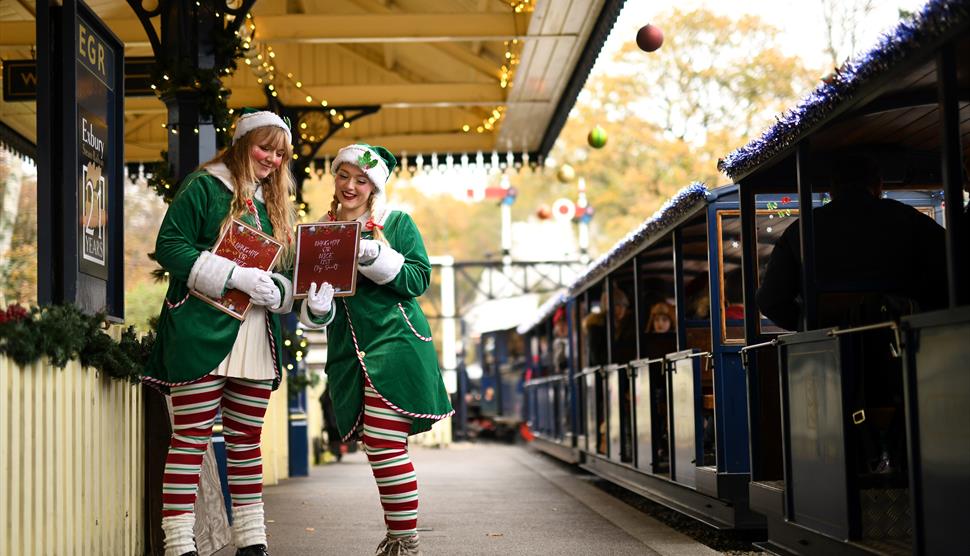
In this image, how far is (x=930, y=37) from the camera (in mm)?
4082

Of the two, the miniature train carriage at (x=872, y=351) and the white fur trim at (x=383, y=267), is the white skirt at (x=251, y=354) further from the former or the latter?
the miniature train carriage at (x=872, y=351)

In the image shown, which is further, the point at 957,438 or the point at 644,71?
the point at 644,71

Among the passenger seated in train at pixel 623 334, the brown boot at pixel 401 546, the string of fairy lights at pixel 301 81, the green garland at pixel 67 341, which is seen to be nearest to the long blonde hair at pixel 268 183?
the green garland at pixel 67 341

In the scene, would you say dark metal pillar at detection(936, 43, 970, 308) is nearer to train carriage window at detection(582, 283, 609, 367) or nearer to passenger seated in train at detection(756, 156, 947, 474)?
passenger seated in train at detection(756, 156, 947, 474)

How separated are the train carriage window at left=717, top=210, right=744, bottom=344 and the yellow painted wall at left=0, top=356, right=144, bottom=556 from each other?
12.2 feet

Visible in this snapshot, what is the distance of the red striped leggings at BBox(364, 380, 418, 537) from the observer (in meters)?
5.31

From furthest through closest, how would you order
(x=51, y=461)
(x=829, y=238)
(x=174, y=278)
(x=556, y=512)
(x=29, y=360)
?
(x=556, y=512) → (x=829, y=238) → (x=174, y=278) → (x=51, y=461) → (x=29, y=360)

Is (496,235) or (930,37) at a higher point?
(496,235)

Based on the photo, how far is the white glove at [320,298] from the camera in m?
5.14

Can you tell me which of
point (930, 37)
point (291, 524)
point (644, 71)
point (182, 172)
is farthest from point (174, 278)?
point (644, 71)

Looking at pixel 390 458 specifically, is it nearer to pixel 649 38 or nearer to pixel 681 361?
pixel 681 361

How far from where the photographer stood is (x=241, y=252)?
205 inches

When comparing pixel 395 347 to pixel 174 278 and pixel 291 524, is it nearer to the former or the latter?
pixel 174 278

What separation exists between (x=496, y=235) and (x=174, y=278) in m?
57.0
